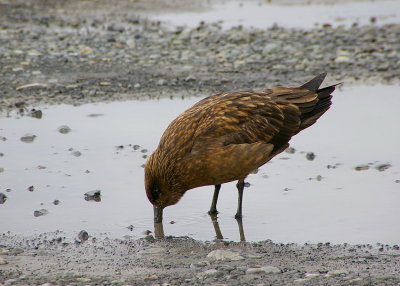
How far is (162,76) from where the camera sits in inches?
510

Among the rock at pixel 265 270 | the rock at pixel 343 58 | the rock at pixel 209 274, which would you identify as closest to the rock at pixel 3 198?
the rock at pixel 209 274

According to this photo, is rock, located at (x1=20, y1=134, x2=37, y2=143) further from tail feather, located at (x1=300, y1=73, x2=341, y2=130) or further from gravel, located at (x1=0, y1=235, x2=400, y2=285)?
tail feather, located at (x1=300, y1=73, x2=341, y2=130)

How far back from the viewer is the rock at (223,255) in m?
6.25

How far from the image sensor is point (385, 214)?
7.46 metres

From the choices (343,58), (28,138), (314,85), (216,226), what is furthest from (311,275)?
(343,58)

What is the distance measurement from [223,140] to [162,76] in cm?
569

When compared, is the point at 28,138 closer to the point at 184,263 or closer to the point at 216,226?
the point at 216,226

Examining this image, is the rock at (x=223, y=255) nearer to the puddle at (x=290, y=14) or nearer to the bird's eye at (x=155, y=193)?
the bird's eye at (x=155, y=193)

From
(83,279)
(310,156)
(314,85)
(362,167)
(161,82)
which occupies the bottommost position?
(83,279)

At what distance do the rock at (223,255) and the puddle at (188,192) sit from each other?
2.38 ft

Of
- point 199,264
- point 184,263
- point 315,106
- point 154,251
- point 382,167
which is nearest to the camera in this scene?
point 199,264

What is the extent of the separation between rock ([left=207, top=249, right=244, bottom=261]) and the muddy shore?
1 cm

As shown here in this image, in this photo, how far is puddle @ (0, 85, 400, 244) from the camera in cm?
727

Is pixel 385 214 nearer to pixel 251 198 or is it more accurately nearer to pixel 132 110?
pixel 251 198
